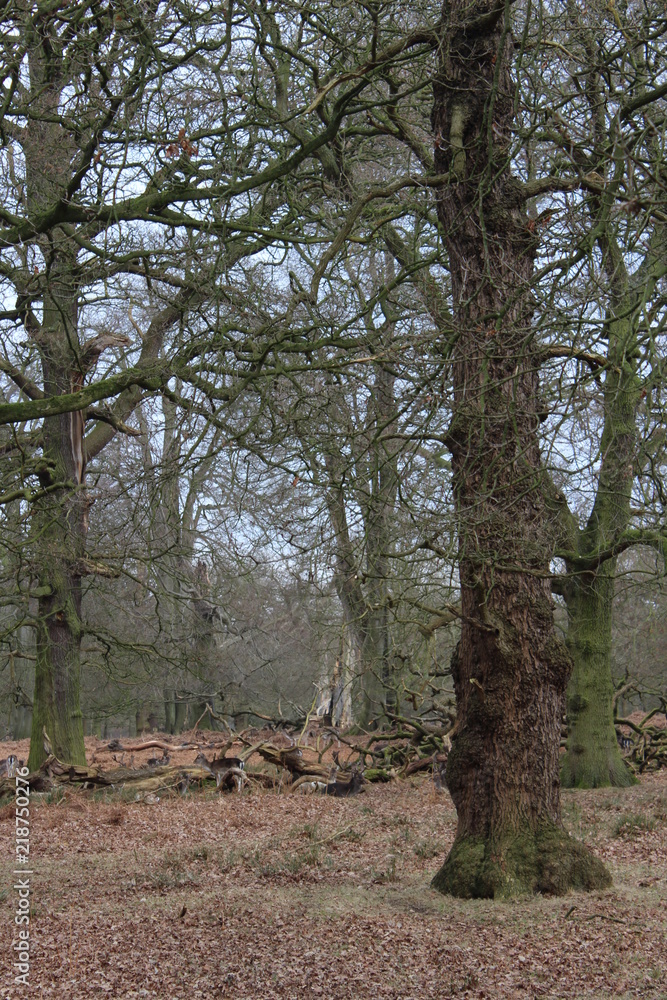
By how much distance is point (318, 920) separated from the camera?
4.99 metres

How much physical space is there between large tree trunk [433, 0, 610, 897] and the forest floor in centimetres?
32

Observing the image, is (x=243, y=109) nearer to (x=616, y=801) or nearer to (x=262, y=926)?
(x=262, y=926)

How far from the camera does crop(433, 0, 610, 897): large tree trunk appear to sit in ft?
17.1

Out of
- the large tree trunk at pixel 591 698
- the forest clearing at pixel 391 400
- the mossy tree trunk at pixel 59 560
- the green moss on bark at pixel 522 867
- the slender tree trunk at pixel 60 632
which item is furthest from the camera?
the slender tree trunk at pixel 60 632

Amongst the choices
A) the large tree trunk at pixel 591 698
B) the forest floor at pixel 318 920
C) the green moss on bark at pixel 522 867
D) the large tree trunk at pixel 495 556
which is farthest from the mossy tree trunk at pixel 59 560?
the large tree trunk at pixel 591 698

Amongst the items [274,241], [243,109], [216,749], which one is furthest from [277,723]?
[243,109]

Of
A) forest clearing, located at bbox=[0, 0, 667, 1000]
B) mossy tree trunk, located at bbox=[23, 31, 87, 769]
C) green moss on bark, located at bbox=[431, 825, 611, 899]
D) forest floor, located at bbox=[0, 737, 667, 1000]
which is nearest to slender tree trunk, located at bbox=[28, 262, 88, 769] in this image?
mossy tree trunk, located at bbox=[23, 31, 87, 769]

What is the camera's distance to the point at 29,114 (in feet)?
21.7

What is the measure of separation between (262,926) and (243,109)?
5982 millimetres

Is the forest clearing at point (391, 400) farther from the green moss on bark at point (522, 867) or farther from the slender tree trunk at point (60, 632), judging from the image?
the slender tree trunk at point (60, 632)

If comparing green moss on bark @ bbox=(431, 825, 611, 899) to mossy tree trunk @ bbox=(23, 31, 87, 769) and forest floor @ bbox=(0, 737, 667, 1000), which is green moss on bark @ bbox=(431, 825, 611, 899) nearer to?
forest floor @ bbox=(0, 737, 667, 1000)

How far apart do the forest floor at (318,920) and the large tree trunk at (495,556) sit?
0.32 metres

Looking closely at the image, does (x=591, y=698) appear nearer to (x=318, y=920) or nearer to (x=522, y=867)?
(x=522, y=867)

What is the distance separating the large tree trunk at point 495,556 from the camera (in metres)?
5.23
